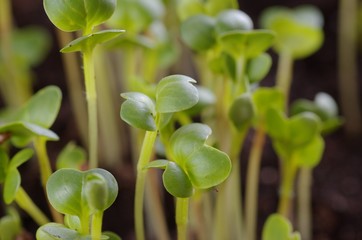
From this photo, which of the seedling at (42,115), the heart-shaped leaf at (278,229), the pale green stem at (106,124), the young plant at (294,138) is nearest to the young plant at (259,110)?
the young plant at (294,138)

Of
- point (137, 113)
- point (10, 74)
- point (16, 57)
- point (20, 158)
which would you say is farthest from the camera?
point (16, 57)

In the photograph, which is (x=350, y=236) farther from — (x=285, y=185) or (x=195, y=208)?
(x=195, y=208)

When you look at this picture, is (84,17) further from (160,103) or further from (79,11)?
(160,103)

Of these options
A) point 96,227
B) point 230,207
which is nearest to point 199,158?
point 96,227

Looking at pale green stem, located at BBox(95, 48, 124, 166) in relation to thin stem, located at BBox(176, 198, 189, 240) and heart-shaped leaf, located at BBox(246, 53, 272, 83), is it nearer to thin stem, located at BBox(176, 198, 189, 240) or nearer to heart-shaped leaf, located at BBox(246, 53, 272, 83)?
heart-shaped leaf, located at BBox(246, 53, 272, 83)

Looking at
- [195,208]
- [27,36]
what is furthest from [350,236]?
[27,36]

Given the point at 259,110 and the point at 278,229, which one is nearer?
the point at 278,229
